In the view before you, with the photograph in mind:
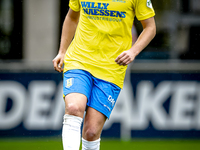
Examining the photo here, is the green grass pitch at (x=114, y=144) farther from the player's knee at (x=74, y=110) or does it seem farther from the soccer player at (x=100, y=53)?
the player's knee at (x=74, y=110)

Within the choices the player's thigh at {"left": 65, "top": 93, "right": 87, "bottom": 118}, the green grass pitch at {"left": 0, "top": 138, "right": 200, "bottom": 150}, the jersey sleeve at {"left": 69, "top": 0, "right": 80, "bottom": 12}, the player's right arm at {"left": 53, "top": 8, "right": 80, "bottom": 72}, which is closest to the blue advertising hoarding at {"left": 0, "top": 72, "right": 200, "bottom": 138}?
the green grass pitch at {"left": 0, "top": 138, "right": 200, "bottom": 150}

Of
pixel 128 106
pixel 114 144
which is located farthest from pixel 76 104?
pixel 128 106

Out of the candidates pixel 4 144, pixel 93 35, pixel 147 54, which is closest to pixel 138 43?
pixel 93 35

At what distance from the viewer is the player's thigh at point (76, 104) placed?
293 cm

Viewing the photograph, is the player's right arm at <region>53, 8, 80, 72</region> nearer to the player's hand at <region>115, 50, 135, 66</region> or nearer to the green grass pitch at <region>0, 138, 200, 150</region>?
the player's hand at <region>115, 50, 135, 66</region>

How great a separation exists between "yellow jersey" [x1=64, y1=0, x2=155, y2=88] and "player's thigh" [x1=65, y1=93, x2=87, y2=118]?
301 mm

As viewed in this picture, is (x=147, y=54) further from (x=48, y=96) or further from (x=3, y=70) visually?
(x=3, y=70)

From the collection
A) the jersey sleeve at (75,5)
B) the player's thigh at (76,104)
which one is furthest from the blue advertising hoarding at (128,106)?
the player's thigh at (76,104)

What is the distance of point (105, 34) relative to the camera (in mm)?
3178

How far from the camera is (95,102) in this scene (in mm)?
3156

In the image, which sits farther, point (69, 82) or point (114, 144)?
point (114, 144)

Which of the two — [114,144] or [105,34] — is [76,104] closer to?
[105,34]

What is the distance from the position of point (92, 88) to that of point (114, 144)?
3.53 m

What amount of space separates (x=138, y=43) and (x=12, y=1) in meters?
5.53
